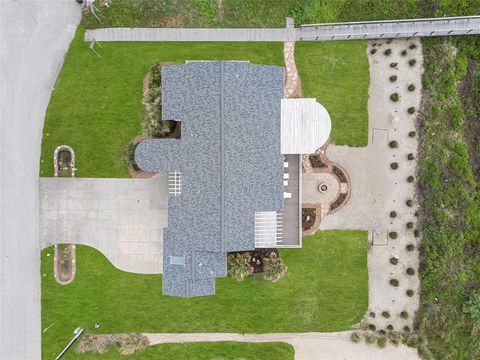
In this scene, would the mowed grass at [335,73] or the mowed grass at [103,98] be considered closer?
the mowed grass at [103,98]

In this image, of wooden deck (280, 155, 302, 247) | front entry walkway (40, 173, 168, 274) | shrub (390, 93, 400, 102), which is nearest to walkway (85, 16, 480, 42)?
shrub (390, 93, 400, 102)

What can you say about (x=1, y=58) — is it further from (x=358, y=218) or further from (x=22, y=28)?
(x=358, y=218)

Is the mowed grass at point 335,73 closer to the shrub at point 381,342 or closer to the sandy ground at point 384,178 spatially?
the sandy ground at point 384,178

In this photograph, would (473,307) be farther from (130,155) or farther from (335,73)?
(130,155)

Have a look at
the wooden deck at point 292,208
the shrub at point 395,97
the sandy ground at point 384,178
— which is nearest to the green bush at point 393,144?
the sandy ground at point 384,178

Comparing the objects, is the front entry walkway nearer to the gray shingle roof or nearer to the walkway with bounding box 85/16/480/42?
the gray shingle roof

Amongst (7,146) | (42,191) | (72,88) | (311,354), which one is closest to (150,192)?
(42,191)

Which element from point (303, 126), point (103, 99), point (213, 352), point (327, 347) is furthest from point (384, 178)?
point (103, 99)
